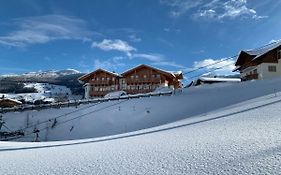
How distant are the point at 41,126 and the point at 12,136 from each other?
329 centimetres

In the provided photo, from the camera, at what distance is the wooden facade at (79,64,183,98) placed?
58719 mm

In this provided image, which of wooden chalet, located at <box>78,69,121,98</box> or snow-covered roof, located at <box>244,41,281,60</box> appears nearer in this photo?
snow-covered roof, located at <box>244,41,281,60</box>

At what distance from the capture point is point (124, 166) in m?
5.32

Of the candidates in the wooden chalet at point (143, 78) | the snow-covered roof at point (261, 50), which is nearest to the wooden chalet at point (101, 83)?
the wooden chalet at point (143, 78)

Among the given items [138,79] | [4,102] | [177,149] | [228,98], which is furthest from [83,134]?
[4,102]

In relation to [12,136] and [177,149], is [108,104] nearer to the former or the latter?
[12,136]

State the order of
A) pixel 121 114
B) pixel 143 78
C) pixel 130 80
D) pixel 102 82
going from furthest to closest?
pixel 102 82
pixel 130 80
pixel 143 78
pixel 121 114

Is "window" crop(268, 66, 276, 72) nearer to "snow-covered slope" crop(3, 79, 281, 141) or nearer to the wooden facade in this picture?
"snow-covered slope" crop(3, 79, 281, 141)

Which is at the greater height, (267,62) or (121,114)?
(267,62)

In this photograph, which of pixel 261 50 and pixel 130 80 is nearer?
pixel 261 50

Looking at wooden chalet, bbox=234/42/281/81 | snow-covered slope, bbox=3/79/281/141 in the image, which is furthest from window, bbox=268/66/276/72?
snow-covered slope, bbox=3/79/281/141

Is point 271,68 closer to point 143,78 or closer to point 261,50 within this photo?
point 261,50

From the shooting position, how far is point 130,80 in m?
59.6

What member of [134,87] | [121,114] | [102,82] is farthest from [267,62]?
[102,82]
